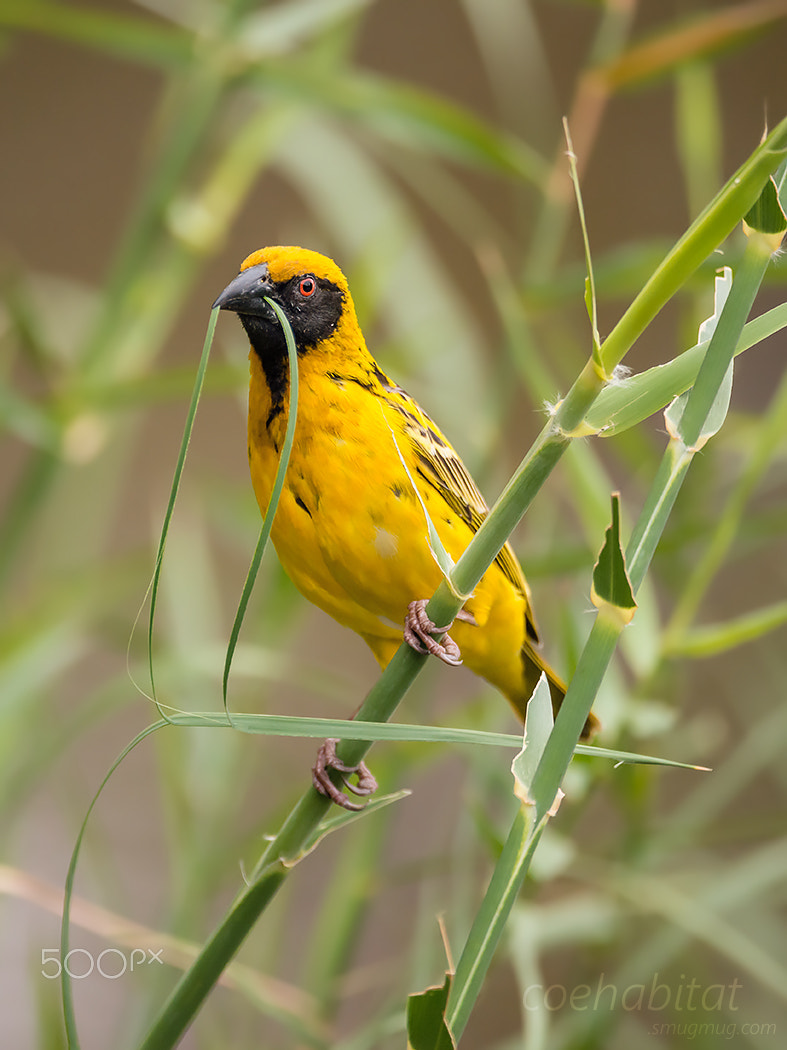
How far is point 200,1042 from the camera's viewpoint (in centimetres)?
140

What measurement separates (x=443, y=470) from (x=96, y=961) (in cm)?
63

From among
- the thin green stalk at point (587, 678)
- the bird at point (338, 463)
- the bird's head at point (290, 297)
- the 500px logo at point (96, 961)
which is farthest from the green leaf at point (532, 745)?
the 500px logo at point (96, 961)

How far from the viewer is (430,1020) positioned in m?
0.51

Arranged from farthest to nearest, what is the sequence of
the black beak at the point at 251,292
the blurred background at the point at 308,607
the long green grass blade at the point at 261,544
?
the blurred background at the point at 308,607 → the black beak at the point at 251,292 → the long green grass blade at the point at 261,544

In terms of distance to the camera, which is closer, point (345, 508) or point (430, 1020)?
point (430, 1020)

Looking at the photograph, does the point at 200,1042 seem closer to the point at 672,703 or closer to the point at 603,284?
the point at 672,703

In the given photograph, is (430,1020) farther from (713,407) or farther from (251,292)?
(251,292)

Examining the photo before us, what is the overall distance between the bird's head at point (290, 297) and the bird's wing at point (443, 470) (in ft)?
0.35

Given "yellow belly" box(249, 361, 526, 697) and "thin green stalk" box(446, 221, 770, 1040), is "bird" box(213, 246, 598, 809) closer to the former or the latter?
"yellow belly" box(249, 361, 526, 697)

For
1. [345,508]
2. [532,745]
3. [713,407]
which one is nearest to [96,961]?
[345,508]

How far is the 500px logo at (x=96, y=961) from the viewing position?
102 cm

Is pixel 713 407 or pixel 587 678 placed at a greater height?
pixel 713 407

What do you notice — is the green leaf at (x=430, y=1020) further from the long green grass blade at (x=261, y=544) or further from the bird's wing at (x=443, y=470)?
the bird's wing at (x=443, y=470)

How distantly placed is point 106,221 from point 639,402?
9.76ft
